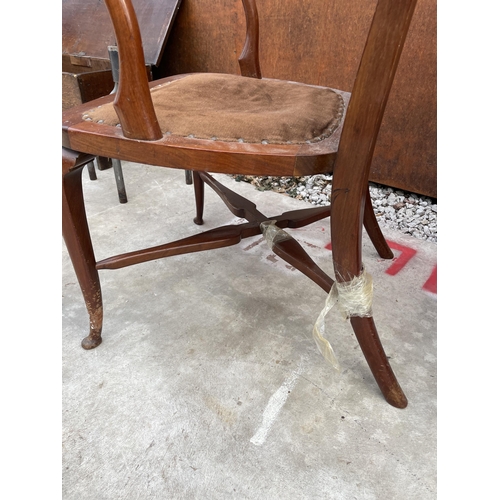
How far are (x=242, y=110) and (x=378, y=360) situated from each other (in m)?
0.60

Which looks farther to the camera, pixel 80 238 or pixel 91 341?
pixel 91 341

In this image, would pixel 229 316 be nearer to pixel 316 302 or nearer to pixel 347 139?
pixel 316 302

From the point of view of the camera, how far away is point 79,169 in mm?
829

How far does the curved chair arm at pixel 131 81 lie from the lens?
613 millimetres

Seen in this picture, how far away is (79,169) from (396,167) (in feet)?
4.90

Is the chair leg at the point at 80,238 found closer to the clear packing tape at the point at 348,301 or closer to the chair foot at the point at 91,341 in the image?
the chair foot at the point at 91,341

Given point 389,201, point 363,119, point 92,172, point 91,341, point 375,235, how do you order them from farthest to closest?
point 92,172
point 389,201
point 375,235
point 91,341
point 363,119

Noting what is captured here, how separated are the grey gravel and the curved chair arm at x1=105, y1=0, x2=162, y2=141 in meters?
1.25

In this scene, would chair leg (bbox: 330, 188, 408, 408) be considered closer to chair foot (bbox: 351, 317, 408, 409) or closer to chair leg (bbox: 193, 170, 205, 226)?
chair foot (bbox: 351, 317, 408, 409)

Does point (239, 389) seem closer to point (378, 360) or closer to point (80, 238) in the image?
point (378, 360)

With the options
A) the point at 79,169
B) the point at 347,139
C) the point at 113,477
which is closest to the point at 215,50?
the point at 79,169

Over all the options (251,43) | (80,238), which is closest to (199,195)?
(251,43)

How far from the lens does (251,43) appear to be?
1169 millimetres

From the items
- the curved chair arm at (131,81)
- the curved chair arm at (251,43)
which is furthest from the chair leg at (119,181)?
the curved chair arm at (131,81)
